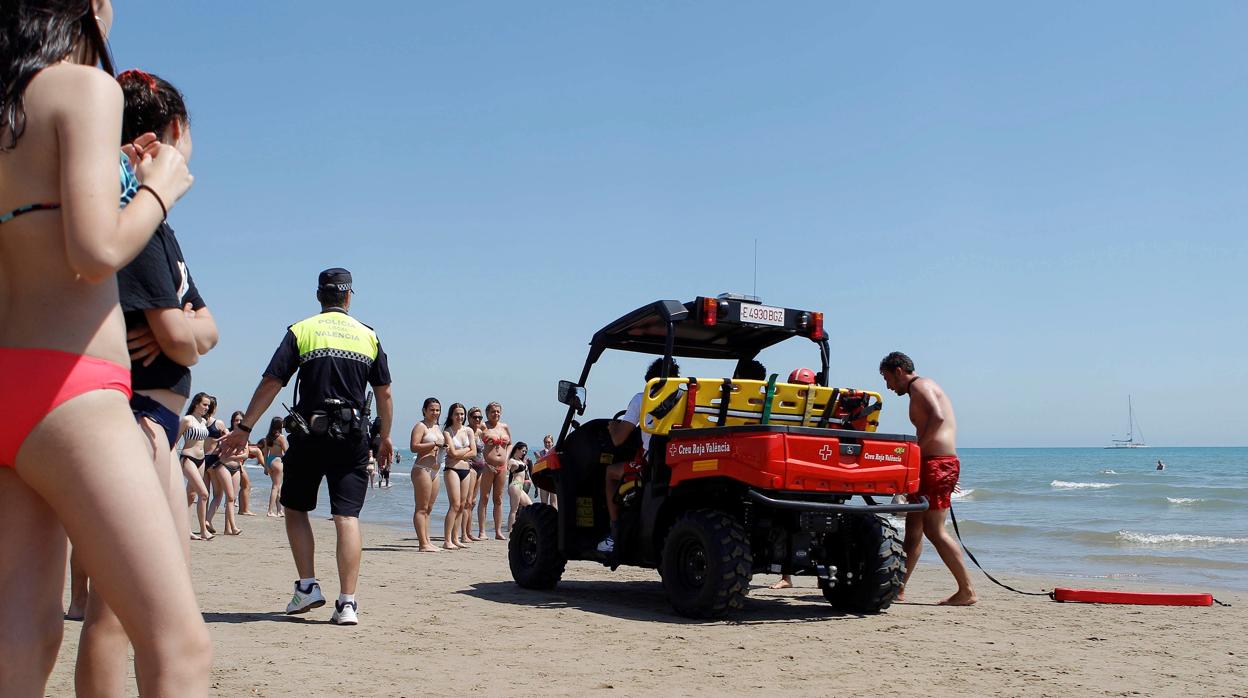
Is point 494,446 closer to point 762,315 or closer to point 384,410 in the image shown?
point 762,315

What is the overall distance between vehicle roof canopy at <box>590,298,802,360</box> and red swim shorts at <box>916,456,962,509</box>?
4.65 feet

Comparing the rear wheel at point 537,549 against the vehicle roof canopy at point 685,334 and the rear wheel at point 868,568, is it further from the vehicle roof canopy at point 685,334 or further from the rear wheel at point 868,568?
the rear wheel at point 868,568

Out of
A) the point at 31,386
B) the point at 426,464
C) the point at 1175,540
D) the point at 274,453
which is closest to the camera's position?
the point at 31,386

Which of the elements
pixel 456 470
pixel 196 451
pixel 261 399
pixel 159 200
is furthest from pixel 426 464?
pixel 159 200

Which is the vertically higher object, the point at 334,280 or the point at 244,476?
the point at 334,280

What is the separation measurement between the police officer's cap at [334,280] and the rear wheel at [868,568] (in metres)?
3.69

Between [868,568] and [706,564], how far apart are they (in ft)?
4.27

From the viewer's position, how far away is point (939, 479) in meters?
8.48

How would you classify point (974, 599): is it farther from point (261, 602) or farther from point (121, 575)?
point (121, 575)

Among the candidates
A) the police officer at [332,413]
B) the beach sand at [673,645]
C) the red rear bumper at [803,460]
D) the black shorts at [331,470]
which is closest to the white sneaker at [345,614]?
the police officer at [332,413]

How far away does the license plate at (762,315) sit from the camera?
26.2ft

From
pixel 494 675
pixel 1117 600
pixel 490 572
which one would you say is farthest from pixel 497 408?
pixel 494 675

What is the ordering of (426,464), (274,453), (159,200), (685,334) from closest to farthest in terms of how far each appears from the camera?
(159,200)
(685,334)
(426,464)
(274,453)

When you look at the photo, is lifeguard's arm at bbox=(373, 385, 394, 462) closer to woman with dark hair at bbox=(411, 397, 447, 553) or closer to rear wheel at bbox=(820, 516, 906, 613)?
rear wheel at bbox=(820, 516, 906, 613)
